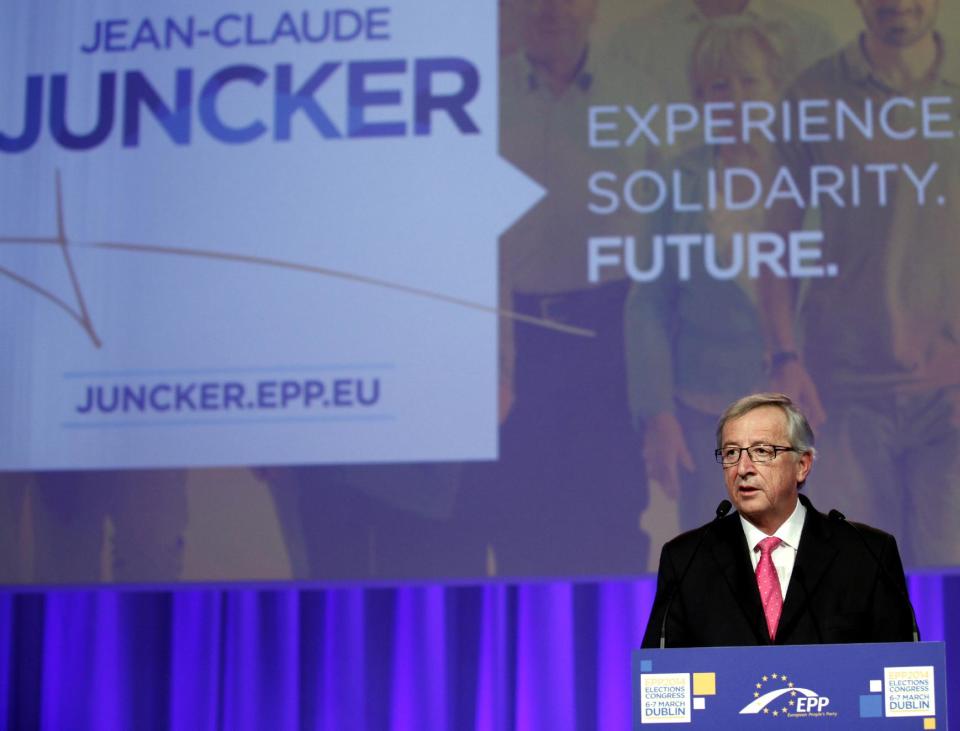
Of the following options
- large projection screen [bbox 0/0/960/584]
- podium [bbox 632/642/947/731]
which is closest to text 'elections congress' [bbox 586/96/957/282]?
large projection screen [bbox 0/0/960/584]

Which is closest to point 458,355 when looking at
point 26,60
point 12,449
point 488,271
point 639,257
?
point 488,271

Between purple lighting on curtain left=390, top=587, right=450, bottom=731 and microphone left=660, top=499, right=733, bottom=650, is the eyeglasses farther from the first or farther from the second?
purple lighting on curtain left=390, top=587, right=450, bottom=731

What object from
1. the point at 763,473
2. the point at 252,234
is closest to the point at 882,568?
the point at 763,473

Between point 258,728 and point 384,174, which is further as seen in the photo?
point 258,728

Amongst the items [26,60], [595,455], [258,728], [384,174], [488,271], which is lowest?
[258,728]

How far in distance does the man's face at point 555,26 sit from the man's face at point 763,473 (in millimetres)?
2088

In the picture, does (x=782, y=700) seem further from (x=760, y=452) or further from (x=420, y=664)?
(x=420, y=664)

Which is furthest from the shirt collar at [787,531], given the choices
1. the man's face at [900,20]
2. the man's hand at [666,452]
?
the man's face at [900,20]

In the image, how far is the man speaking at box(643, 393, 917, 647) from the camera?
89.4 inches

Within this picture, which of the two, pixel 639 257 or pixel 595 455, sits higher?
pixel 639 257

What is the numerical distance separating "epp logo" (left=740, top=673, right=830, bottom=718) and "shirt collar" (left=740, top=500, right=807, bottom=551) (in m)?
0.52

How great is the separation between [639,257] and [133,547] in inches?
70.2

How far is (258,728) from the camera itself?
466 centimetres

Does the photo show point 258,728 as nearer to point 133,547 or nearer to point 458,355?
point 133,547
